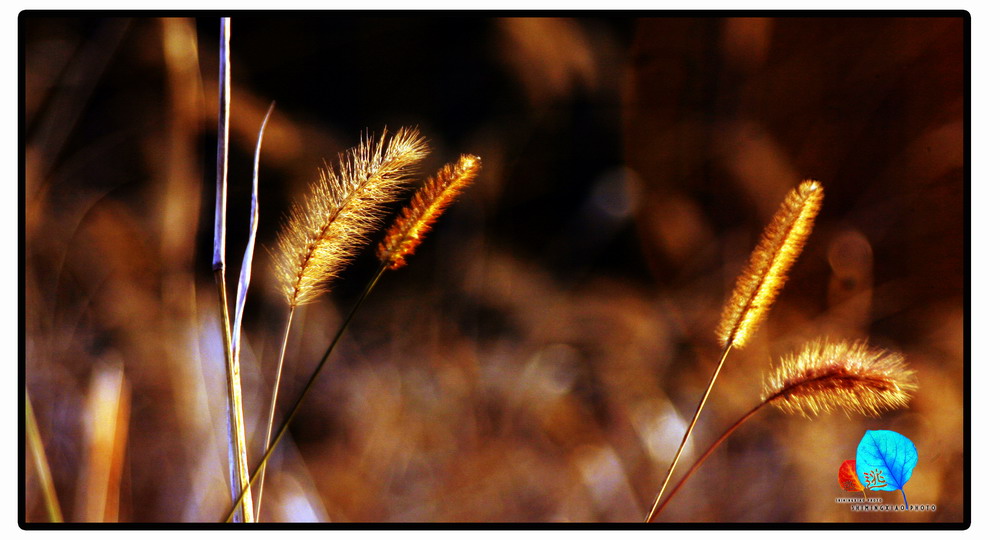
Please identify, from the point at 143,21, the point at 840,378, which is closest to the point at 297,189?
the point at 143,21

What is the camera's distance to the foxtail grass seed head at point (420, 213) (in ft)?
2.07

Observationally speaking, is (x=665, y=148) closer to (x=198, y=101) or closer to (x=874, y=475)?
(x=874, y=475)

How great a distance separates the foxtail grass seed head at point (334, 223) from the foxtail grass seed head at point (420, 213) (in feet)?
0.16

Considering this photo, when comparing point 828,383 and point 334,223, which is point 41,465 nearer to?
point 334,223

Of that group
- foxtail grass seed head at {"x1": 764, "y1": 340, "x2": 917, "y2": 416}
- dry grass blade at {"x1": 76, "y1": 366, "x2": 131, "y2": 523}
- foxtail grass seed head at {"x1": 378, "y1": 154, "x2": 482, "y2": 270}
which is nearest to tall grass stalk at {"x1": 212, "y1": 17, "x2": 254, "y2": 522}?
foxtail grass seed head at {"x1": 378, "y1": 154, "x2": 482, "y2": 270}

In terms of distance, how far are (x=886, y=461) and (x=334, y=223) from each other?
918 millimetres

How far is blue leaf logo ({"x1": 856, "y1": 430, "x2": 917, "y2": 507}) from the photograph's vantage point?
932 millimetres

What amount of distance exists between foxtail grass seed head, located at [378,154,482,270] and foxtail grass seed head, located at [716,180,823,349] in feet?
1.12

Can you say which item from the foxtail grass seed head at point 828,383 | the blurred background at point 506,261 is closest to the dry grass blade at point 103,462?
the blurred background at point 506,261

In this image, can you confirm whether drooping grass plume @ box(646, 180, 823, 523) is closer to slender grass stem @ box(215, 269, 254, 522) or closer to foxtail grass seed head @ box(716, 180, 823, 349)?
foxtail grass seed head @ box(716, 180, 823, 349)

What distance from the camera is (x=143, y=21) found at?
945 mm

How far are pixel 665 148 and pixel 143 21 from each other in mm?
915

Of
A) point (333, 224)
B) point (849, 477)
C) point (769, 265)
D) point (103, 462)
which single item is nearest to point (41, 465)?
point (103, 462)

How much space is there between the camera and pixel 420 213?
0.64 m
